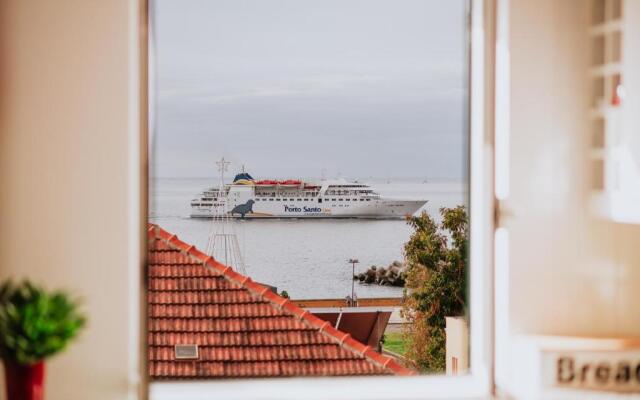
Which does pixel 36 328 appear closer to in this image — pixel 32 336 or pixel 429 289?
pixel 32 336

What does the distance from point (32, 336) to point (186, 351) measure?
1384 mm

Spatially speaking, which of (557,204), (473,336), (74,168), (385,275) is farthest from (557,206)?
(385,275)

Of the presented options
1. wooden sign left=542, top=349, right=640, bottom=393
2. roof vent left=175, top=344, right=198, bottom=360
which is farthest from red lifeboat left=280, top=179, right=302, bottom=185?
wooden sign left=542, top=349, right=640, bottom=393

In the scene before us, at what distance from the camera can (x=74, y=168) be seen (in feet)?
6.92

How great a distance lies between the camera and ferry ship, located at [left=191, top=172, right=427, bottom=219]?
11.8 feet

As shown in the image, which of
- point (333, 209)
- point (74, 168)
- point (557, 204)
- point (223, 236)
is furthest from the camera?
point (333, 209)

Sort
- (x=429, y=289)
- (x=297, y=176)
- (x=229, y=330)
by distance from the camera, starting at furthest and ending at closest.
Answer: (x=429, y=289) → (x=297, y=176) → (x=229, y=330)

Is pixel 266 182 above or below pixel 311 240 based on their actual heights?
above

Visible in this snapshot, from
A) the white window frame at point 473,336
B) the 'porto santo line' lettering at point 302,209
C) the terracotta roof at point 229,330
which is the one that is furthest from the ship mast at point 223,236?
the white window frame at point 473,336

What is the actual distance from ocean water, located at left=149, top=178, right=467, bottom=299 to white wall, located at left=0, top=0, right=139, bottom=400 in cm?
96

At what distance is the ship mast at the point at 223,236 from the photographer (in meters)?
3.39

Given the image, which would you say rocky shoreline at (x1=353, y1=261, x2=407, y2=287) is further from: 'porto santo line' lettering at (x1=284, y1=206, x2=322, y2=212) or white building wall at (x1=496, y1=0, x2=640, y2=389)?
white building wall at (x1=496, y1=0, x2=640, y2=389)

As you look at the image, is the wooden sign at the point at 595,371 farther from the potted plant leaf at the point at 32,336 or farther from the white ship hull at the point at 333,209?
the white ship hull at the point at 333,209

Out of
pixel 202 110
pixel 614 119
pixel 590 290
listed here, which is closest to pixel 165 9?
pixel 202 110
